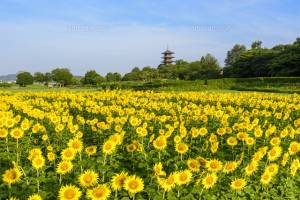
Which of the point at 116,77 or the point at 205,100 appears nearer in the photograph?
the point at 205,100

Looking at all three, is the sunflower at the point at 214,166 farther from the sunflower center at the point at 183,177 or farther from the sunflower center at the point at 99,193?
the sunflower center at the point at 99,193

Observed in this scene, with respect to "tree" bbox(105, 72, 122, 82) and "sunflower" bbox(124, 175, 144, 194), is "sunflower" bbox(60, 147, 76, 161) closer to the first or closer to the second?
"sunflower" bbox(124, 175, 144, 194)

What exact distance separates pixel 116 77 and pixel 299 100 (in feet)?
239

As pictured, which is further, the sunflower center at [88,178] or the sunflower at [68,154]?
the sunflower at [68,154]

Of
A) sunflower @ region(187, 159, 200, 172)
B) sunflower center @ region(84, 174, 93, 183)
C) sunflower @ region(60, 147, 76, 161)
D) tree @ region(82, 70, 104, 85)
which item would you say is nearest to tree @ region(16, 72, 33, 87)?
tree @ region(82, 70, 104, 85)

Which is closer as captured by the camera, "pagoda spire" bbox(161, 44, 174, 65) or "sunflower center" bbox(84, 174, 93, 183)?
"sunflower center" bbox(84, 174, 93, 183)

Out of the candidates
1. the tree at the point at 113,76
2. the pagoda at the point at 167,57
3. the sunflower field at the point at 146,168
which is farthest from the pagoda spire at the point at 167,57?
the sunflower field at the point at 146,168

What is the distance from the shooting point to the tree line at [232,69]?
52838 millimetres

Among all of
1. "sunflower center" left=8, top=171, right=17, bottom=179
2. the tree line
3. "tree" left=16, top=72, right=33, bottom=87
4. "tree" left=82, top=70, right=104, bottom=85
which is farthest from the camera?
"tree" left=16, top=72, right=33, bottom=87

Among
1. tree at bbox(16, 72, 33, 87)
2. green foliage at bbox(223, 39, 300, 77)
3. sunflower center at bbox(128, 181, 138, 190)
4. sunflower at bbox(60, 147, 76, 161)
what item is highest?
green foliage at bbox(223, 39, 300, 77)

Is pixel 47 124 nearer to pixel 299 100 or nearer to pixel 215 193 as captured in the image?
pixel 215 193

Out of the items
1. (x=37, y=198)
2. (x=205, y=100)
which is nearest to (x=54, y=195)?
(x=37, y=198)

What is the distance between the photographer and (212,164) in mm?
4480

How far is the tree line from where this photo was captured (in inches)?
2080
